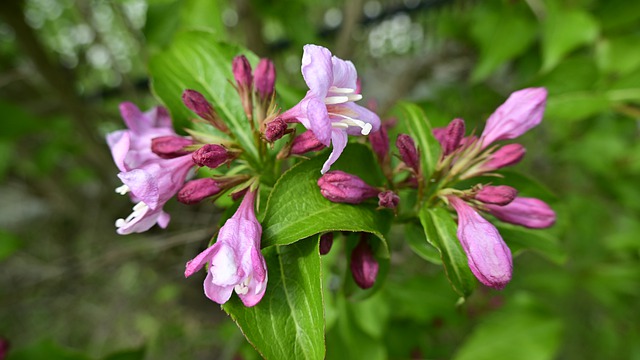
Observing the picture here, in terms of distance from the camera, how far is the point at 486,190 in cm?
123

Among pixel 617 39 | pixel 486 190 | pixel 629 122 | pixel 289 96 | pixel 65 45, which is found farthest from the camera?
pixel 65 45

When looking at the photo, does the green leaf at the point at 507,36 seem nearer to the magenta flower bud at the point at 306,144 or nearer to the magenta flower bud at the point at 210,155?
the magenta flower bud at the point at 306,144

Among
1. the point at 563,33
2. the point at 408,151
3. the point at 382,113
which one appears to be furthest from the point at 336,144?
the point at 382,113

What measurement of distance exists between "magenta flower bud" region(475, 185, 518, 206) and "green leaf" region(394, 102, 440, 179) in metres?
0.16

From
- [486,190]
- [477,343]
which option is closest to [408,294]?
[477,343]

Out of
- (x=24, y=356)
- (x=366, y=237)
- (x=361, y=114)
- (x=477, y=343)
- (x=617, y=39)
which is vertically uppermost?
(x=361, y=114)

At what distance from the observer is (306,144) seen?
3.90 feet

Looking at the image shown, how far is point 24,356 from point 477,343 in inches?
86.0

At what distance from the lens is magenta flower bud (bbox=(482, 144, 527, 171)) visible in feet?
4.29

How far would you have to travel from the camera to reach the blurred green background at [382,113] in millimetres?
2270

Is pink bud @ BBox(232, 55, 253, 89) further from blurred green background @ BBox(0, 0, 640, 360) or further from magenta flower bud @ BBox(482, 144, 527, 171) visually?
magenta flower bud @ BBox(482, 144, 527, 171)

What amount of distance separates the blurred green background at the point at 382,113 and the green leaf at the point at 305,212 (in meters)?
0.62

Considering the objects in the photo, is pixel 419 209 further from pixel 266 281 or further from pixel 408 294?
pixel 408 294

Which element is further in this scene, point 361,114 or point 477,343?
point 477,343
